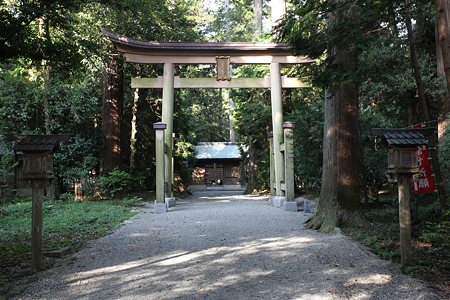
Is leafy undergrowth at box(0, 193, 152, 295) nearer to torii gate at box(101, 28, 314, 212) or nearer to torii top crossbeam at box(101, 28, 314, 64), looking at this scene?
torii gate at box(101, 28, 314, 212)

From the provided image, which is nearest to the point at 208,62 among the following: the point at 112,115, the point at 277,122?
the point at 277,122

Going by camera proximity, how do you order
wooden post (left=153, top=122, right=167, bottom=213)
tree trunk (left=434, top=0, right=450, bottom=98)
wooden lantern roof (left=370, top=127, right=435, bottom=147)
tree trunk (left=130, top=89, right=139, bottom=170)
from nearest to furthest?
tree trunk (left=434, top=0, right=450, bottom=98) → wooden lantern roof (left=370, top=127, right=435, bottom=147) → wooden post (left=153, top=122, right=167, bottom=213) → tree trunk (left=130, top=89, right=139, bottom=170)

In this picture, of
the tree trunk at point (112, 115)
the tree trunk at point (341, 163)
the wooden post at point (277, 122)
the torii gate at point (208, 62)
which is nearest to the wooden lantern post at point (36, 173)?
the tree trunk at point (341, 163)

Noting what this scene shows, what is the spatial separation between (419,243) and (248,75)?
466 inches

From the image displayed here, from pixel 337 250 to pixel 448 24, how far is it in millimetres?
3032

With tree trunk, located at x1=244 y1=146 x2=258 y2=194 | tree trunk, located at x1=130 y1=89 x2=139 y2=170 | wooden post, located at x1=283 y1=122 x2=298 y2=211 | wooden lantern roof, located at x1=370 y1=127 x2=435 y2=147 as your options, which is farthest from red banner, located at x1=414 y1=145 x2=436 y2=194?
tree trunk, located at x1=244 y1=146 x2=258 y2=194

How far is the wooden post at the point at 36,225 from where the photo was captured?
384cm

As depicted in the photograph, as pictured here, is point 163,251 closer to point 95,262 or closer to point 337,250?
point 95,262

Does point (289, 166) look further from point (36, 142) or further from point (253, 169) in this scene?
point (253, 169)

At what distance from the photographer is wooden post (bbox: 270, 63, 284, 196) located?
34.4ft

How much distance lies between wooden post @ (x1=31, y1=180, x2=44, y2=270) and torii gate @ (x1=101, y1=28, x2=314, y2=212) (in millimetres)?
6346

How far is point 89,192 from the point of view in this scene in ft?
39.5

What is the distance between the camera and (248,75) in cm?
1516

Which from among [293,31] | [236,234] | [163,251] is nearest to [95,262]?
[163,251]
